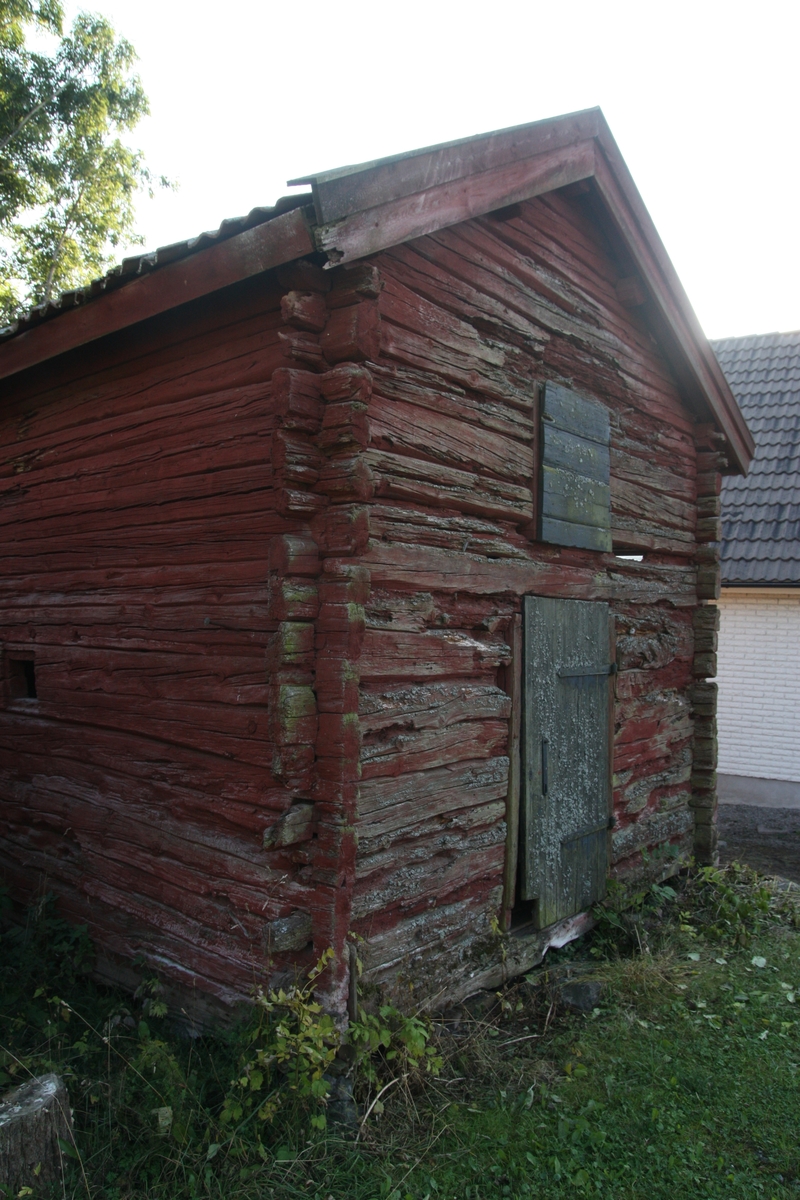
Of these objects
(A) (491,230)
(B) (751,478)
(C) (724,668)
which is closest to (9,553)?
(A) (491,230)

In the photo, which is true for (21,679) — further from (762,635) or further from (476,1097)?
(762,635)

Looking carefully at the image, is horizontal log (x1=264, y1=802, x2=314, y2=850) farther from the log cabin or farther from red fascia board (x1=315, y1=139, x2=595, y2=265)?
red fascia board (x1=315, y1=139, x2=595, y2=265)

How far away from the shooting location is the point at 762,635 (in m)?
11.3

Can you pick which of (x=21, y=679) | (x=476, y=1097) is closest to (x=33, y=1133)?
(x=476, y=1097)

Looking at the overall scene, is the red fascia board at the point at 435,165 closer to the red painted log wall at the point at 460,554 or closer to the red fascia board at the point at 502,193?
the red fascia board at the point at 502,193

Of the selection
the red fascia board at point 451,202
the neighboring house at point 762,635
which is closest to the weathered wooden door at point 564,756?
the red fascia board at point 451,202

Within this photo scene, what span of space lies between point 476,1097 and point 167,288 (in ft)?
13.3

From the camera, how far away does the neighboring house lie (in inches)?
432

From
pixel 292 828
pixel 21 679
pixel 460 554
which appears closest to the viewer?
pixel 292 828

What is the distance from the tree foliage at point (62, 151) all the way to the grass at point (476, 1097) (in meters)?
14.8

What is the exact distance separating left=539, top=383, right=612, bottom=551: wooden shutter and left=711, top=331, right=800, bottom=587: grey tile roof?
6098 millimetres

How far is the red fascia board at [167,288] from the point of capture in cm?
340

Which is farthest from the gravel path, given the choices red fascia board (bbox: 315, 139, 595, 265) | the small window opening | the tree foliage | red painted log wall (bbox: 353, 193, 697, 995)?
the tree foliage

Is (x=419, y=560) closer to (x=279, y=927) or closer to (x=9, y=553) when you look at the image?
(x=279, y=927)
